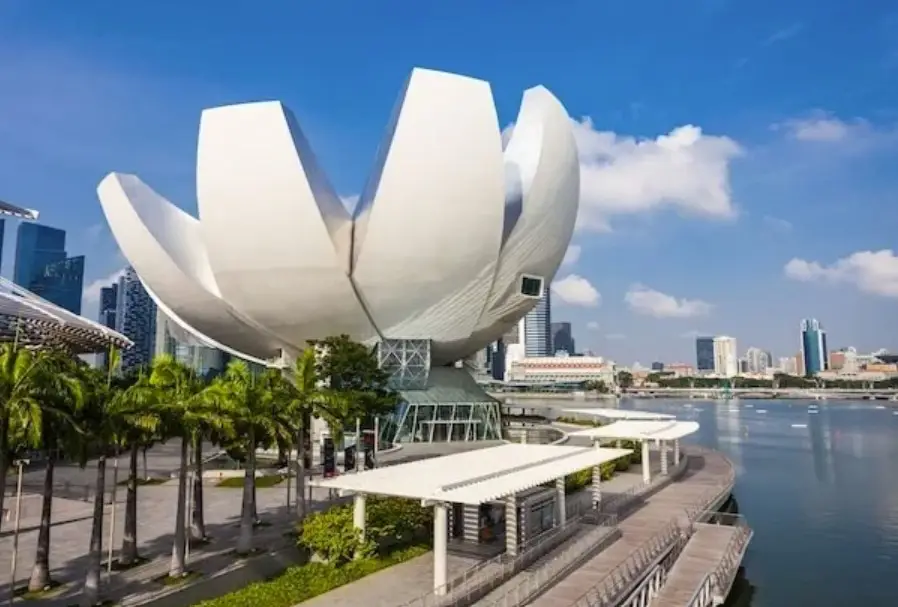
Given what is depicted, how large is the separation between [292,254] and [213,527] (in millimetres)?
18315

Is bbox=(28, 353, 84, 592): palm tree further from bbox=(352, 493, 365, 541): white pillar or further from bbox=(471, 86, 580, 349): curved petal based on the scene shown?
bbox=(471, 86, 580, 349): curved petal

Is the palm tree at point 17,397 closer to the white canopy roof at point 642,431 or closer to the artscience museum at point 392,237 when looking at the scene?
the white canopy roof at point 642,431

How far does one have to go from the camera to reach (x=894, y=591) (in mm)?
20594

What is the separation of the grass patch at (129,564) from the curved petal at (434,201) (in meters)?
22.2

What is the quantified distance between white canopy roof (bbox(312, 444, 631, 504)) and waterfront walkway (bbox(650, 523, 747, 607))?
11.1ft

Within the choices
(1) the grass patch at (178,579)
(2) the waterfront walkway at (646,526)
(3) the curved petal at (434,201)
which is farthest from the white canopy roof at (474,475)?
(3) the curved petal at (434,201)

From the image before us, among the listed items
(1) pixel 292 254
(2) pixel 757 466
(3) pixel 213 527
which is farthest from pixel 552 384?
(3) pixel 213 527

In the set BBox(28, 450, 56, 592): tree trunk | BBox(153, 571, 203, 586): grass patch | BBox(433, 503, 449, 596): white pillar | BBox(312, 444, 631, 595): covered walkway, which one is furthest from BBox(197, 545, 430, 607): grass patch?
BBox(28, 450, 56, 592): tree trunk

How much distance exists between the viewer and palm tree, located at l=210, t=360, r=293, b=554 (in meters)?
17.1

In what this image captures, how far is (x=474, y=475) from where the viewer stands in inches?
623

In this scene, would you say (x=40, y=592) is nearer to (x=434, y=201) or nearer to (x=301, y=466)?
(x=301, y=466)

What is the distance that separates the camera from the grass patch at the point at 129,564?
53.3ft

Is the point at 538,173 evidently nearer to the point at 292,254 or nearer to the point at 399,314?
the point at 399,314

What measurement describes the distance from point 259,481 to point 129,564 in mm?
12666
